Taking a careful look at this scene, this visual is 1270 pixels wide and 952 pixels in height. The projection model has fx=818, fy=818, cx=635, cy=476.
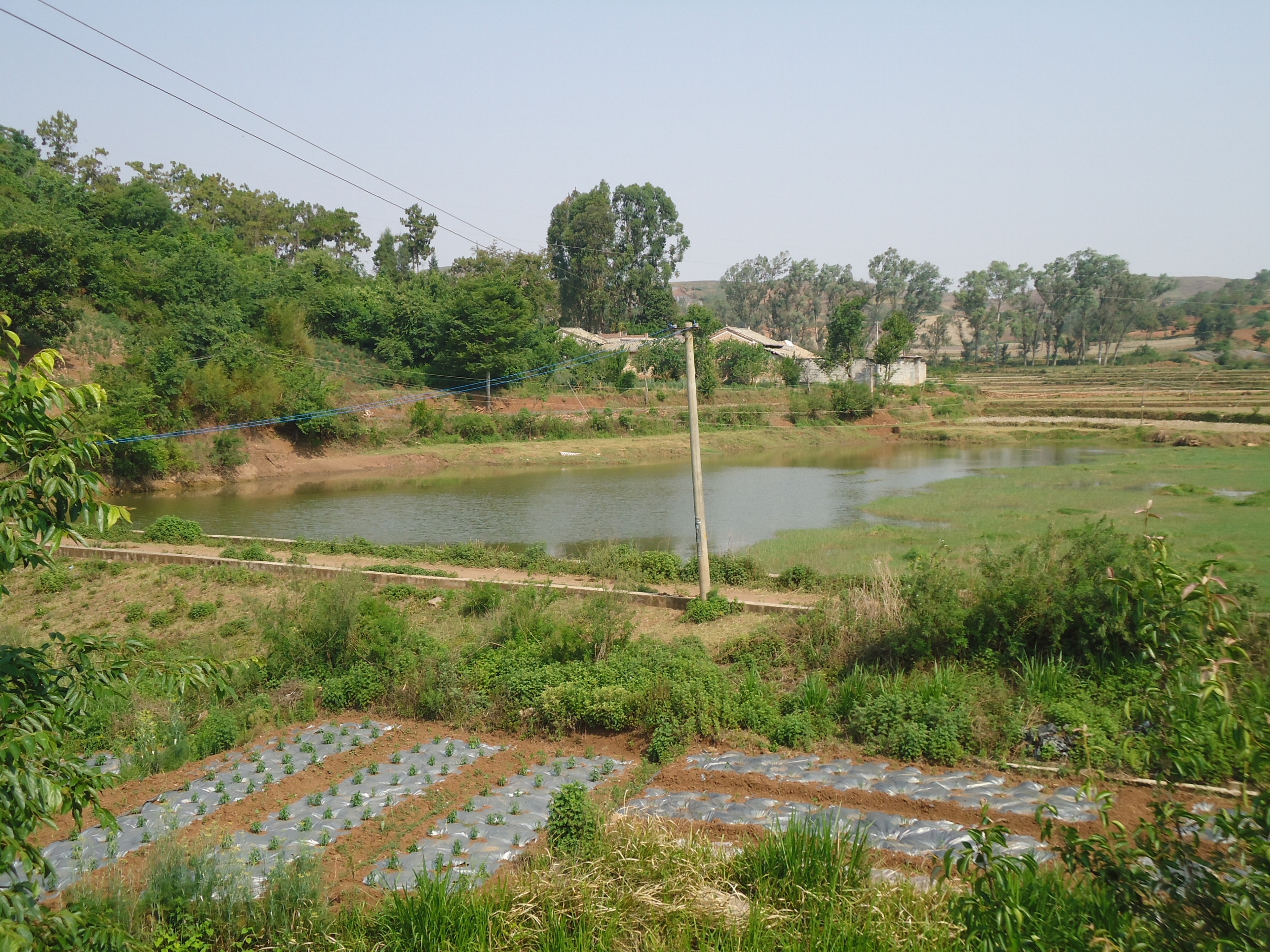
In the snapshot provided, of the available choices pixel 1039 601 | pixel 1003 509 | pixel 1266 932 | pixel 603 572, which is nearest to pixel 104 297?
pixel 603 572

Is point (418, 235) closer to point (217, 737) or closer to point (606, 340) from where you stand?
point (606, 340)

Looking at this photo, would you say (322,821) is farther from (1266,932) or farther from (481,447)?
(481,447)

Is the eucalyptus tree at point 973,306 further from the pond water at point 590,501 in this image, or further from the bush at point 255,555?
the bush at point 255,555

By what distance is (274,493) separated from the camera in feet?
99.6

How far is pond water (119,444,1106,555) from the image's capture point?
20703 millimetres

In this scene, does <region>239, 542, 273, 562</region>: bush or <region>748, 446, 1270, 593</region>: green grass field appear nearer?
<region>748, 446, 1270, 593</region>: green grass field

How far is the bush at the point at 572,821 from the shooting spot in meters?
5.77

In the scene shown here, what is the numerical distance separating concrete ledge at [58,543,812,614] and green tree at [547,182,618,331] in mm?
52026

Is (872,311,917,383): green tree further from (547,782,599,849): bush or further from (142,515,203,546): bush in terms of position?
(547,782,599,849): bush

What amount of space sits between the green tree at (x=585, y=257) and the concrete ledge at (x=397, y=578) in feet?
171

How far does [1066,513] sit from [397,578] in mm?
15080

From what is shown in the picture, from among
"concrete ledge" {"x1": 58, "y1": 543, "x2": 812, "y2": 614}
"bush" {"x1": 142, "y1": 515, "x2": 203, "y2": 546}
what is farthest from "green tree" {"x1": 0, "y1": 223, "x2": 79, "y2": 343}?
"concrete ledge" {"x1": 58, "y1": 543, "x2": 812, "y2": 614}

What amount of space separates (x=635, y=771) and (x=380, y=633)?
4761 millimetres

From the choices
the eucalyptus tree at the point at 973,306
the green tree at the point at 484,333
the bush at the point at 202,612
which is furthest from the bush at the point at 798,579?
the eucalyptus tree at the point at 973,306
